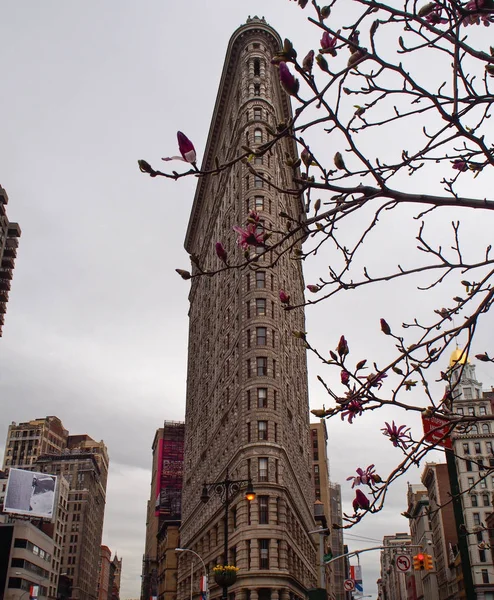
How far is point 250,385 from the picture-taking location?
52.2 metres

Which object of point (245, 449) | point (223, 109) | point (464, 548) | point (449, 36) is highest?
point (223, 109)

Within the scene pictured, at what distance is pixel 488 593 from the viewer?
86.2 meters

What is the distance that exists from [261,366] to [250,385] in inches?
81.0

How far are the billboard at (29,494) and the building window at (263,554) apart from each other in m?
66.5

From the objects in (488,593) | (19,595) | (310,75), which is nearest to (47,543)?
(19,595)

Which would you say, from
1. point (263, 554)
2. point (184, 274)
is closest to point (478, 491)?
point (263, 554)

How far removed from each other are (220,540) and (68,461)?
136467mm

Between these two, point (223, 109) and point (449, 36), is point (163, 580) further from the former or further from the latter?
point (449, 36)

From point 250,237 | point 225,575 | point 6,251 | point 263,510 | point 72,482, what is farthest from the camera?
point 72,482

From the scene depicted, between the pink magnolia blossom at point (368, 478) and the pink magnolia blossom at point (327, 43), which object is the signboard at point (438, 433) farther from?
the pink magnolia blossom at point (327, 43)

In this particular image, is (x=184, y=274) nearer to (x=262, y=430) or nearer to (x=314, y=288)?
(x=314, y=288)

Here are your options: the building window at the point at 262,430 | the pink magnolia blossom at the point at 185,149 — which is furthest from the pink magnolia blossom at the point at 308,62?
the building window at the point at 262,430

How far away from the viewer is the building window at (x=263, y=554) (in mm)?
45406

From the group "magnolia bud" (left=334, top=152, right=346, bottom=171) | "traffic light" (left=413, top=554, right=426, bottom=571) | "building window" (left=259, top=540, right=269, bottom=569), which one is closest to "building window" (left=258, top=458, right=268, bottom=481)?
"building window" (left=259, top=540, right=269, bottom=569)
